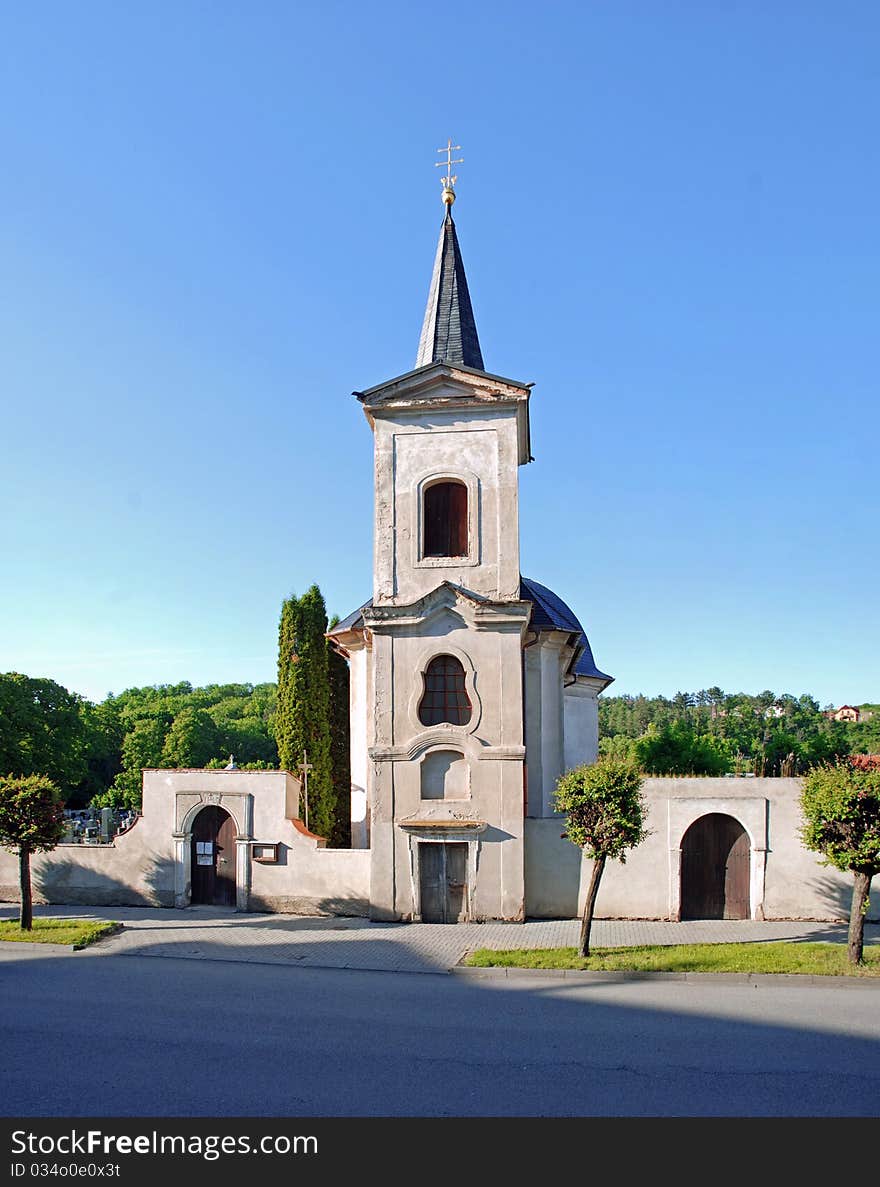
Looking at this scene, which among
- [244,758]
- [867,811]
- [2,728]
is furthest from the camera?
[244,758]

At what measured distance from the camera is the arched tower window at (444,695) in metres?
21.7

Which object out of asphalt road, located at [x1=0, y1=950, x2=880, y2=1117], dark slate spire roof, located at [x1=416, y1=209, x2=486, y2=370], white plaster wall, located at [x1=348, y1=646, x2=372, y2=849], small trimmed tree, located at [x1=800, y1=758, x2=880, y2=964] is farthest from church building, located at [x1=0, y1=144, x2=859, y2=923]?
asphalt road, located at [x1=0, y1=950, x2=880, y2=1117]

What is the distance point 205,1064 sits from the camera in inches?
413

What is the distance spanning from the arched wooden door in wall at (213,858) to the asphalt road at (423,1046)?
6349 millimetres

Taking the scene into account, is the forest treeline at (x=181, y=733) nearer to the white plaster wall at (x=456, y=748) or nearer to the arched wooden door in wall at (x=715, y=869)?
the white plaster wall at (x=456, y=748)

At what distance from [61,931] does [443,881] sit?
8.53 meters

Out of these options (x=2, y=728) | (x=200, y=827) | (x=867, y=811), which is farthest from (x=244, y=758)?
(x=867, y=811)

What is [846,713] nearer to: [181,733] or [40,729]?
[181,733]

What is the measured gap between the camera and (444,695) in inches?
859

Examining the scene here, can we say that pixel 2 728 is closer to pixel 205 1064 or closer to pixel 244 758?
pixel 205 1064

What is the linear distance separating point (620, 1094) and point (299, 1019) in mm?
5216

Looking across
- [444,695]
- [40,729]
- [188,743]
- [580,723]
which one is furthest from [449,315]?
[188,743]

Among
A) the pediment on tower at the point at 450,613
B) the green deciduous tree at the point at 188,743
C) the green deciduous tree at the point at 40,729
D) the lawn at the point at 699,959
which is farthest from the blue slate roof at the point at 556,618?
the green deciduous tree at the point at 188,743

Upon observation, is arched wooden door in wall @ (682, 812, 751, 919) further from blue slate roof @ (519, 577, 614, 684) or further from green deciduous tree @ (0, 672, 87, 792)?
green deciduous tree @ (0, 672, 87, 792)
